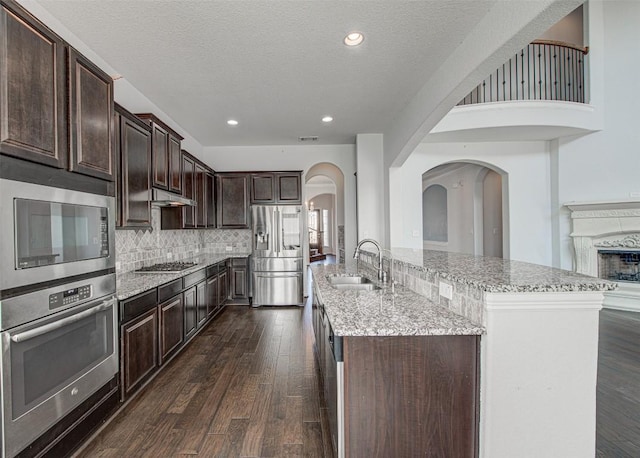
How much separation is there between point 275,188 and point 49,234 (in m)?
3.71

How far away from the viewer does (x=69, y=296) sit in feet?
5.08

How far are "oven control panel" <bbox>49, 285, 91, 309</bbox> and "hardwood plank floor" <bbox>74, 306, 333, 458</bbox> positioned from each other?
3.11 ft

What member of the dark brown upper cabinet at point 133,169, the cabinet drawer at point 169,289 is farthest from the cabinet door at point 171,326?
the dark brown upper cabinet at point 133,169

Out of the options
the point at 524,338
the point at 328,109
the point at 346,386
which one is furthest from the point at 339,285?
the point at 328,109

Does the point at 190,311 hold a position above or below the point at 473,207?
below

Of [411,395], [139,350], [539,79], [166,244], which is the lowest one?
[139,350]

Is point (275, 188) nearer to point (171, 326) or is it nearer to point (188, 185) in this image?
point (188, 185)

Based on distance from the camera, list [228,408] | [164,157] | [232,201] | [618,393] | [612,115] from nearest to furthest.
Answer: [228,408] → [618,393] → [164,157] → [612,115] → [232,201]

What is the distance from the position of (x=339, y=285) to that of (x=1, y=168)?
7.05 ft

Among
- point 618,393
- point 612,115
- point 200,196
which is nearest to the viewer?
point 618,393

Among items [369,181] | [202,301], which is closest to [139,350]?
[202,301]

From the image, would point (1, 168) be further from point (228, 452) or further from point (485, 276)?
point (485, 276)

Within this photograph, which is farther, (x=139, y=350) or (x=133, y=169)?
(x=133, y=169)

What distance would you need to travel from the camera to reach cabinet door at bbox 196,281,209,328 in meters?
3.48
